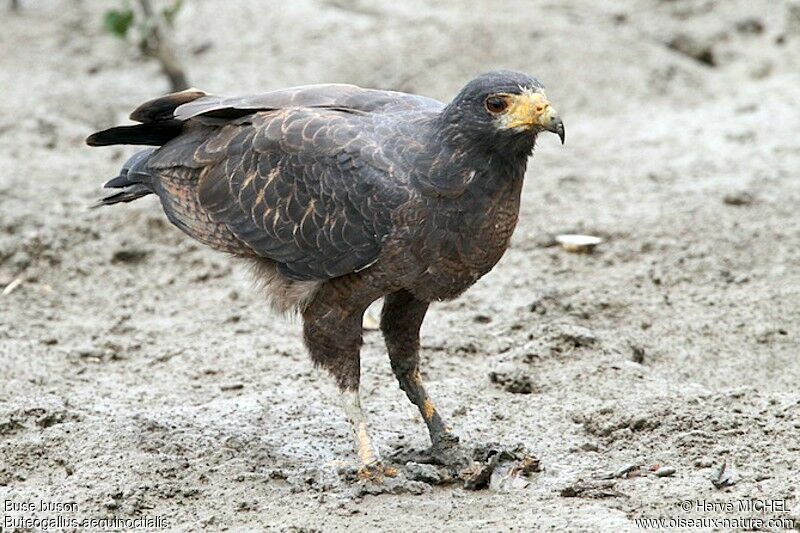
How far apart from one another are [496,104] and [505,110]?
0.14ft

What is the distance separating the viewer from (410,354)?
5340mm

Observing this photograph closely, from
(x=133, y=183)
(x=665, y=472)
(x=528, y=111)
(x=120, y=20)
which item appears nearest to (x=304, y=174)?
(x=528, y=111)

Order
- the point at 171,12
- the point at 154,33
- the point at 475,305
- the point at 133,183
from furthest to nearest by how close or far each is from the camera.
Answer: the point at 154,33 → the point at 171,12 → the point at 475,305 → the point at 133,183

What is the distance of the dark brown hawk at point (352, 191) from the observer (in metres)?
4.72

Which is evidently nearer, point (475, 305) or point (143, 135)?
point (143, 135)

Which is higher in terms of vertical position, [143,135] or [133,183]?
[143,135]

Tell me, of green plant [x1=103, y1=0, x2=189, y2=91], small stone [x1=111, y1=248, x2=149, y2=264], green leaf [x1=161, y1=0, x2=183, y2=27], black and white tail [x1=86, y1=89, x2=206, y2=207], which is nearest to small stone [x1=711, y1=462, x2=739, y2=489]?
black and white tail [x1=86, y1=89, x2=206, y2=207]

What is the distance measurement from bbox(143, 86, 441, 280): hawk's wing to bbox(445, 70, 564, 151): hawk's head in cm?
35

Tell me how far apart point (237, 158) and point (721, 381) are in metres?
2.55

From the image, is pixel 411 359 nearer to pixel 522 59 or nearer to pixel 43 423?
pixel 43 423

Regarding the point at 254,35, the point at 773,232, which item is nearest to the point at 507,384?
the point at 773,232

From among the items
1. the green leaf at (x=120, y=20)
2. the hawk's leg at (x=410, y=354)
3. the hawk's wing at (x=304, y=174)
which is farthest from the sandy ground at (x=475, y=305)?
the hawk's wing at (x=304, y=174)

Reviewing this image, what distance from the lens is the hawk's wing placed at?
4855 millimetres

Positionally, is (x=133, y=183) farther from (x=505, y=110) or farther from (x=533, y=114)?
(x=533, y=114)
